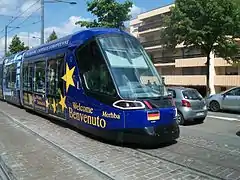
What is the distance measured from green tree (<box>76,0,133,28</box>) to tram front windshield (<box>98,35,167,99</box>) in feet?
67.6

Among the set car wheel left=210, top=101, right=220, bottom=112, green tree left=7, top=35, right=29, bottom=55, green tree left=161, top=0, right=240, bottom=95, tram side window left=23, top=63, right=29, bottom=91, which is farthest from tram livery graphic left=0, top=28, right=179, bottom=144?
green tree left=7, top=35, right=29, bottom=55

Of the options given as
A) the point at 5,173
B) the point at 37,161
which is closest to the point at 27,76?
the point at 37,161

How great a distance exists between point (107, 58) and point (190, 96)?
5.63 metres

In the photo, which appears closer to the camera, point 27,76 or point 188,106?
point 188,106

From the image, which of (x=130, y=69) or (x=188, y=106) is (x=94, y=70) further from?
(x=188, y=106)

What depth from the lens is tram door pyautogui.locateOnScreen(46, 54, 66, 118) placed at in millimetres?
11906

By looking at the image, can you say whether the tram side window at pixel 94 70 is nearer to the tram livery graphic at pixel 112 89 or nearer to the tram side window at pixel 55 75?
the tram livery graphic at pixel 112 89

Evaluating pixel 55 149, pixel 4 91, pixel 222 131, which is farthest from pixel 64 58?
pixel 4 91

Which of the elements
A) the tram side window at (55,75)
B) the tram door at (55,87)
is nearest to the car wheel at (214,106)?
the tram door at (55,87)

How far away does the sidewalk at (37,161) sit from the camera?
6664 mm

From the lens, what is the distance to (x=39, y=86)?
14.7m

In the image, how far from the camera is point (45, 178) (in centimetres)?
648

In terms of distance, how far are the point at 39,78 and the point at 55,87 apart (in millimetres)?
2309

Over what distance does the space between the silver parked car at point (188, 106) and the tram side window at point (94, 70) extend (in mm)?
4756
